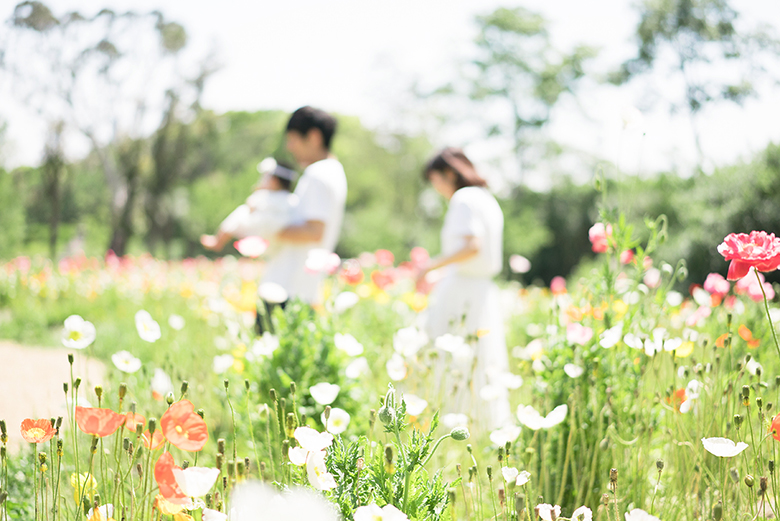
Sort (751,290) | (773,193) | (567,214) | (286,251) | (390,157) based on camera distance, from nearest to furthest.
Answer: (751,290) → (286,251) → (773,193) → (567,214) → (390,157)

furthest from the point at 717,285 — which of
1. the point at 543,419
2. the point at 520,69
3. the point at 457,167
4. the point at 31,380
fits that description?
the point at 520,69

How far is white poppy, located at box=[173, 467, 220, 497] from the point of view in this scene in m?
0.90

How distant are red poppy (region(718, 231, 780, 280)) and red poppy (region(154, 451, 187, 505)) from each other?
1221 mm

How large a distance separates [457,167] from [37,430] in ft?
7.55

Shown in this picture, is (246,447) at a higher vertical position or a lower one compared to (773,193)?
lower

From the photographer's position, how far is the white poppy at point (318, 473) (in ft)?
3.37

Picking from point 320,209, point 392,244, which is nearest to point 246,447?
point 320,209

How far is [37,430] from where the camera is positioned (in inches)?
43.6

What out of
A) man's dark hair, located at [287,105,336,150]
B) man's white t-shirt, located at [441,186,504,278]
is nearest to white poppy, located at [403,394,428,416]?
man's white t-shirt, located at [441,186,504,278]

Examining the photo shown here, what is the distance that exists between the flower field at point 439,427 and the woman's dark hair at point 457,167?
758 millimetres

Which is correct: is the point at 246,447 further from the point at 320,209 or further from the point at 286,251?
the point at 320,209

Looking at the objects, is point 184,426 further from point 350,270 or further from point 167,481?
point 350,270

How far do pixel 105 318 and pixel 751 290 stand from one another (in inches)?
228

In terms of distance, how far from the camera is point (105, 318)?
18.5 feet
